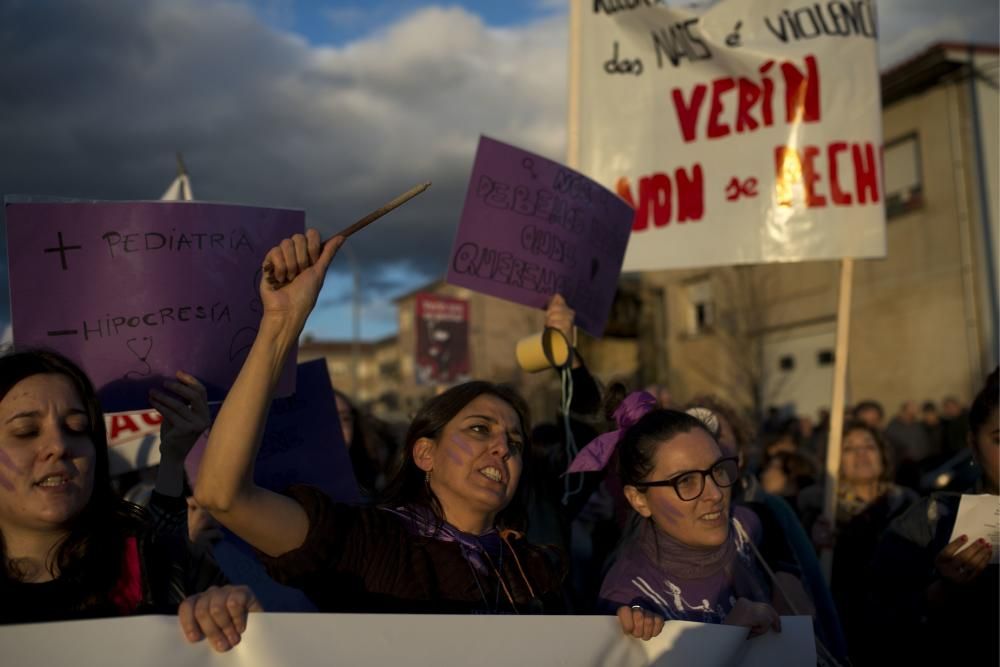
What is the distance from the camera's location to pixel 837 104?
4.96 meters

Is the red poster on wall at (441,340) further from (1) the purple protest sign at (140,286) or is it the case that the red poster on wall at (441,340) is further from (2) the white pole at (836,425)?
(1) the purple protest sign at (140,286)

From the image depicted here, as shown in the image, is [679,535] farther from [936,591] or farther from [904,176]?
[904,176]

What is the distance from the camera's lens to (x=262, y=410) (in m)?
1.80

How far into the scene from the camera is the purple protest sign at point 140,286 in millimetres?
2369

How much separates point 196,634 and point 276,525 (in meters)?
0.28

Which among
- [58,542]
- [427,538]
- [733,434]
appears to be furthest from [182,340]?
[733,434]

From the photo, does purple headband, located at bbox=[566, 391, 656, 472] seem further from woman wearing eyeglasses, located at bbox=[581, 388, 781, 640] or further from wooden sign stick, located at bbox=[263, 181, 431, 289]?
wooden sign stick, located at bbox=[263, 181, 431, 289]

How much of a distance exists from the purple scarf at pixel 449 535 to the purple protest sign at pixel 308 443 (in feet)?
1.83

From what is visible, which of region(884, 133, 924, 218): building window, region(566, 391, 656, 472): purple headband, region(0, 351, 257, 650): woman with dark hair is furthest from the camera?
region(884, 133, 924, 218): building window

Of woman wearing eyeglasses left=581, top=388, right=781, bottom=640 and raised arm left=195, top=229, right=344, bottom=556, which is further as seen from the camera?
woman wearing eyeglasses left=581, top=388, right=781, bottom=640

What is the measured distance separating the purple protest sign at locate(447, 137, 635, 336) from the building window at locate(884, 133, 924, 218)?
51.4ft

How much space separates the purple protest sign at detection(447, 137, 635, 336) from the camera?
3.57 m

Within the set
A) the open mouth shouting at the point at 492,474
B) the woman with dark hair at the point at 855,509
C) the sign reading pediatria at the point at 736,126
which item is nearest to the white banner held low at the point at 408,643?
the open mouth shouting at the point at 492,474

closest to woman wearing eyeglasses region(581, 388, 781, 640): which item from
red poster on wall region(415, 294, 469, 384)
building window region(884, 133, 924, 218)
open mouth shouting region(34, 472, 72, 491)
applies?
open mouth shouting region(34, 472, 72, 491)
